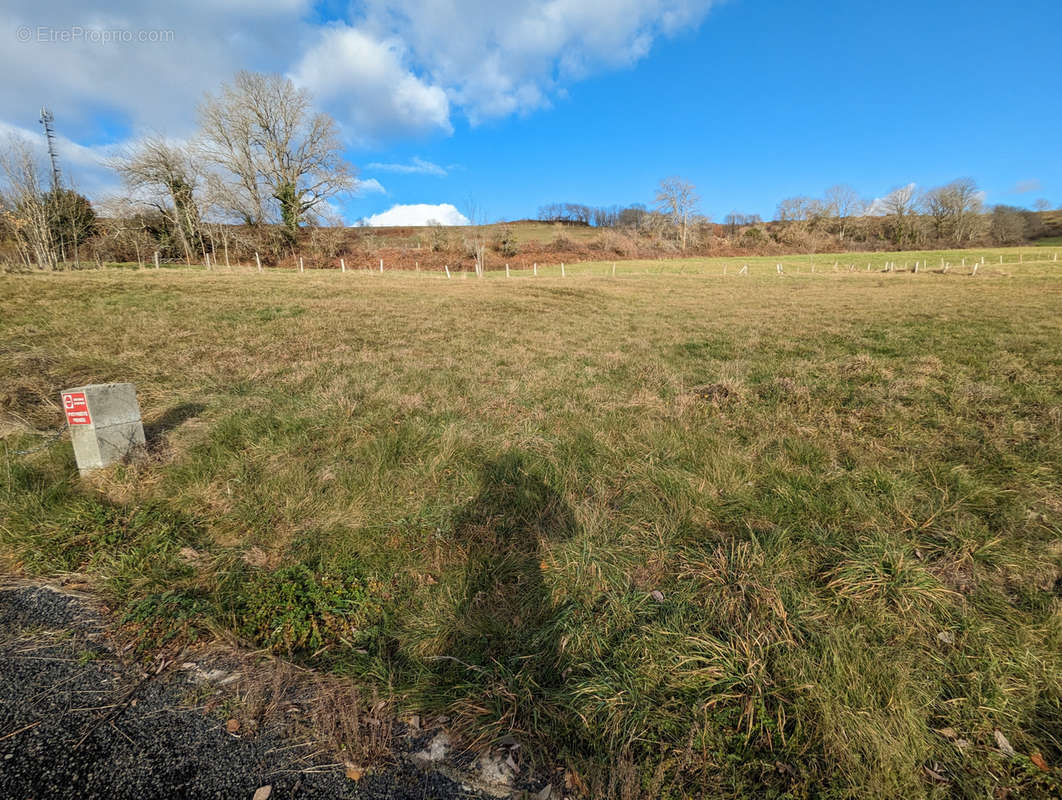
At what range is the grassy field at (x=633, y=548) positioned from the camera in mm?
2137

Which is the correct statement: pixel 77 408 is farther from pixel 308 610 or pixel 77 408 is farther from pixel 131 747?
pixel 131 747

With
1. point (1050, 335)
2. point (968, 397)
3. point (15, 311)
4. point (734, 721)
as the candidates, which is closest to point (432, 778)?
point (734, 721)

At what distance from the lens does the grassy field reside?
2.14m

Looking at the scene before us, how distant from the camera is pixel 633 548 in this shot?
3.41 metres

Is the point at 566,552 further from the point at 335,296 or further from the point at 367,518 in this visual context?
the point at 335,296

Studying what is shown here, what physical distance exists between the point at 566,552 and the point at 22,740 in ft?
9.87

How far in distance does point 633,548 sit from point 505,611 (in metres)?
1.12

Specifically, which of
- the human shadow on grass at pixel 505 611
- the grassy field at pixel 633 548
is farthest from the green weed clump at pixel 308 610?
the human shadow on grass at pixel 505 611

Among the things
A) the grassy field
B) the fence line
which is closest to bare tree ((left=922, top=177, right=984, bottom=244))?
the fence line

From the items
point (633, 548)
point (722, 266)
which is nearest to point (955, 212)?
point (722, 266)

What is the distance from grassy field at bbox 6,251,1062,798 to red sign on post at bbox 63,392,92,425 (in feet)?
1.98

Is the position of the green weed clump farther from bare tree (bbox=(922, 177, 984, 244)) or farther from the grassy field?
bare tree (bbox=(922, 177, 984, 244))

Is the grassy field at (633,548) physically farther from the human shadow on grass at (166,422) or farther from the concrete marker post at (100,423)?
the concrete marker post at (100,423)

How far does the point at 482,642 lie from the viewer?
9.18 feet
